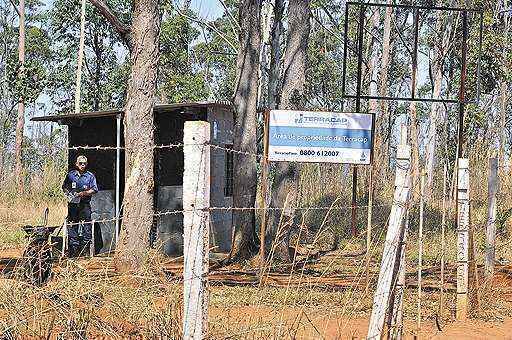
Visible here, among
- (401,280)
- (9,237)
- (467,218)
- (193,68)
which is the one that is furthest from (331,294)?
(193,68)

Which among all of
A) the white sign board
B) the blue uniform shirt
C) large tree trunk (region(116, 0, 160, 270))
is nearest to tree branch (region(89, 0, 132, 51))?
large tree trunk (region(116, 0, 160, 270))

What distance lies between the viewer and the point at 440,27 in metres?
34.8

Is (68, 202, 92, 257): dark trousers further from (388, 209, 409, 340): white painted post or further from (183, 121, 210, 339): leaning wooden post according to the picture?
(183, 121, 210, 339): leaning wooden post

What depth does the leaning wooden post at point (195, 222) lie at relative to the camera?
16.4 feet

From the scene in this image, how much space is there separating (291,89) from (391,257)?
937cm

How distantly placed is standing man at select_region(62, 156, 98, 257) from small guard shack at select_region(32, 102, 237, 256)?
0.96 m

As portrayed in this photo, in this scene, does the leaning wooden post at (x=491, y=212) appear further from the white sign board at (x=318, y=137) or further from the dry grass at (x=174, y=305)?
the white sign board at (x=318, y=137)

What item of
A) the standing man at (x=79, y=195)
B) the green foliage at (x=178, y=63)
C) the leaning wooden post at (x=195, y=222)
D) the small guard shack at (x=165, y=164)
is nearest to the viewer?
the leaning wooden post at (x=195, y=222)

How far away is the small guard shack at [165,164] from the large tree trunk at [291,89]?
1593mm

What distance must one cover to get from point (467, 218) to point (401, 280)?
300cm

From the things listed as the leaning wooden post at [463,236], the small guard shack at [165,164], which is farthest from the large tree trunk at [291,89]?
the leaning wooden post at [463,236]

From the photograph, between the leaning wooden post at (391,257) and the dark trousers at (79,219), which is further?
the dark trousers at (79,219)

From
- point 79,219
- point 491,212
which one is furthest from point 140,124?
point 491,212

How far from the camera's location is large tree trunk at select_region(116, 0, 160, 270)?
11.1 m
